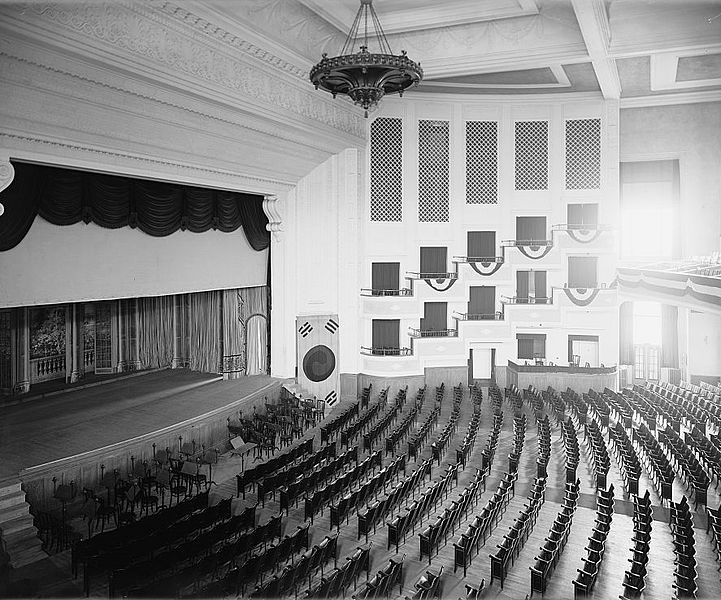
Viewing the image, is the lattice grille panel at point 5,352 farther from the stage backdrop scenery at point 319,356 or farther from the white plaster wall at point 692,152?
the white plaster wall at point 692,152

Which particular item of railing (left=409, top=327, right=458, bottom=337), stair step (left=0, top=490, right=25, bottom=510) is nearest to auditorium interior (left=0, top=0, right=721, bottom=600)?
stair step (left=0, top=490, right=25, bottom=510)

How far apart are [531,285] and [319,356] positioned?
6.85 meters

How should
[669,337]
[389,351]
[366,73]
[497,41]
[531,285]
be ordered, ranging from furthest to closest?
1. [669,337]
2. [531,285]
3. [389,351]
4. [497,41]
5. [366,73]

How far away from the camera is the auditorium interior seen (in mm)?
7664

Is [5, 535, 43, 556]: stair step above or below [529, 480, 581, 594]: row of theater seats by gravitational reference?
below

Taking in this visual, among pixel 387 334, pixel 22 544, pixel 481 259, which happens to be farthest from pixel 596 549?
pixel 481 259

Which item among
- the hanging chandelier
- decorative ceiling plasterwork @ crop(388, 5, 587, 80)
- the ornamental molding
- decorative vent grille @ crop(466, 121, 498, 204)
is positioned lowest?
the ornamental molding

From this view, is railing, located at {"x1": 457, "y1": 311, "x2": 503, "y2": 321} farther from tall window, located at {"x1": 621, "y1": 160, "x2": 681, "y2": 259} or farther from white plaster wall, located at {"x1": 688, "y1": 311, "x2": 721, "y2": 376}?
white plaster wall, located at {"x1": 688, "y1": 311, "x2": 721, "y2": 376}

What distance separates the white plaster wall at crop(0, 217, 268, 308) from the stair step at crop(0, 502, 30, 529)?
3.11 meters

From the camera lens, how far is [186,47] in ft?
33.5

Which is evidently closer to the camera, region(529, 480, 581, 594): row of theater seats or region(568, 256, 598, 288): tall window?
region(529, 480, 581, 594): row of theater seats

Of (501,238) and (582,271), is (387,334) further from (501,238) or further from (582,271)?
(582,271)

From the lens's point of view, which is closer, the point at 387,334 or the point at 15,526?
the point at 15,526

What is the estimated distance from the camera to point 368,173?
17766mm
